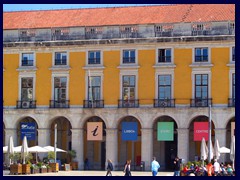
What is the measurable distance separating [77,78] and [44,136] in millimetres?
4625

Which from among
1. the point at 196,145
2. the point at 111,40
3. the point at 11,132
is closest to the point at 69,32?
the point at 111,40

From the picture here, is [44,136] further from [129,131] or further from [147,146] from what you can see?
[147,146]

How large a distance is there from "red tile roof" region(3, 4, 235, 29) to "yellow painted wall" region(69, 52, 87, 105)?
103 inches

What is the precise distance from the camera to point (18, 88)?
180ft

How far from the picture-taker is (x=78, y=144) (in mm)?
52625

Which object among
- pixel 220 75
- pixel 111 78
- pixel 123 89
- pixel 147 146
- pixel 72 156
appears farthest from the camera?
pixel 111 78

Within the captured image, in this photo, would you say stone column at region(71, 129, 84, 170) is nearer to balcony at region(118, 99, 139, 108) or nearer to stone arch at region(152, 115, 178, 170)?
balcony at region(118, 99, 139, 108)

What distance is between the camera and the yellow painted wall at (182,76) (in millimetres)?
51688

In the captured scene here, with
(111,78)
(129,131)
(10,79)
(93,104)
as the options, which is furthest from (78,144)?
(10,79)

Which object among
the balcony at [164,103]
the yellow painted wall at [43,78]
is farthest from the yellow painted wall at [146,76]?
the yellow painted wall at [43,78]

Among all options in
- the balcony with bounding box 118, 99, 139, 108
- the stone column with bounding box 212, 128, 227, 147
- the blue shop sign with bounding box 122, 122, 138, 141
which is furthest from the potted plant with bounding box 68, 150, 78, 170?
the stone column with bounding box 212, 128, 227, 147

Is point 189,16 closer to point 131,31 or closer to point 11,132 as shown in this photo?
point 131,31
